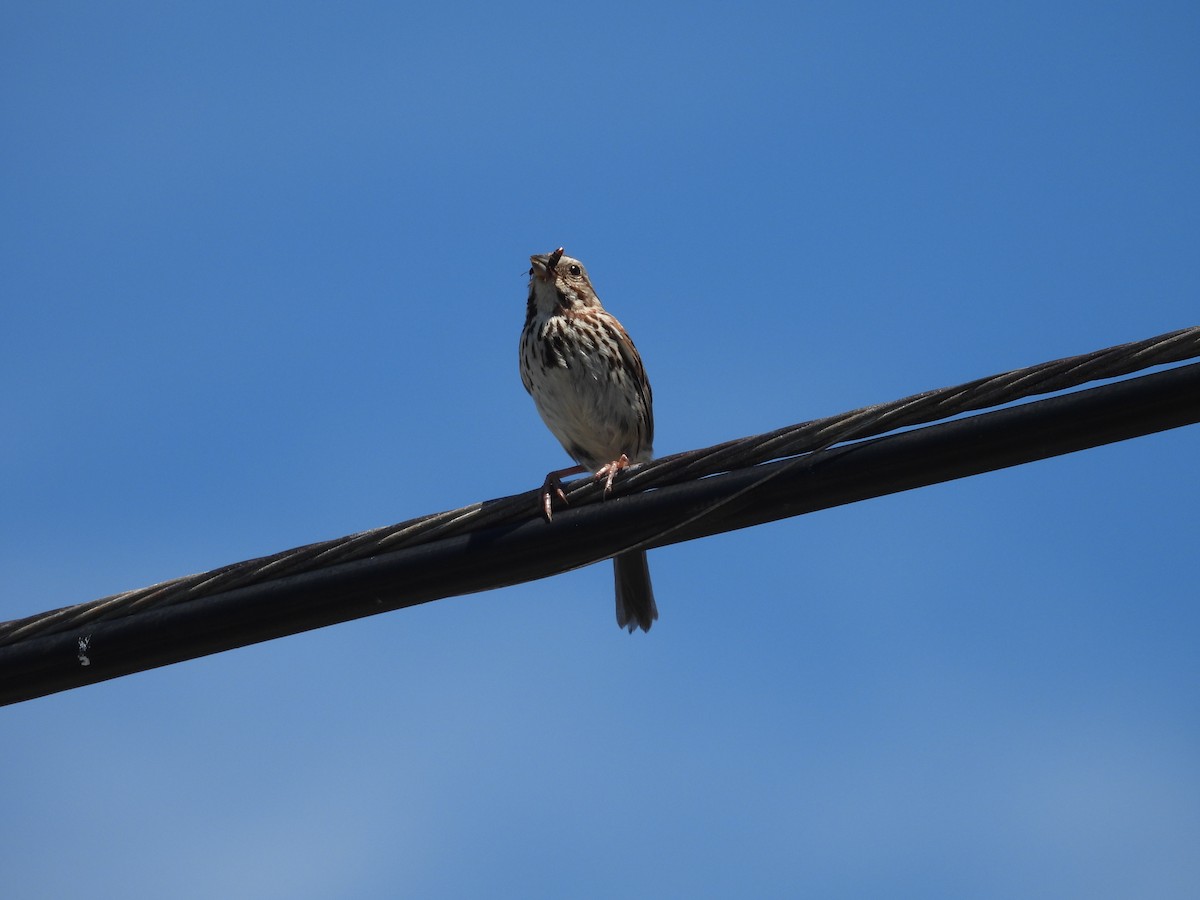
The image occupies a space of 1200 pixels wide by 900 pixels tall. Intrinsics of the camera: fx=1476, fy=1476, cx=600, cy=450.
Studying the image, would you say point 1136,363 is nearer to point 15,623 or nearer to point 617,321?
point 15,623

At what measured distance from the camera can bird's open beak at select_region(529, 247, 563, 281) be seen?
8688mm

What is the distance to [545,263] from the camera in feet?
28.6

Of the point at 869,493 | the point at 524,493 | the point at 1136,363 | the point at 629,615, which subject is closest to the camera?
the point at 1136,363

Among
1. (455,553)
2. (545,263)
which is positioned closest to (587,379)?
(545,263)

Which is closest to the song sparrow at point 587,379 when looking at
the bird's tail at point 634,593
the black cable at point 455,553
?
the bird's tail at point 634,593

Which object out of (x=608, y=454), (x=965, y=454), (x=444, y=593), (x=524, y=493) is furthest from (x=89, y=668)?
(x=608, y=454)

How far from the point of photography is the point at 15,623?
4.68 metres

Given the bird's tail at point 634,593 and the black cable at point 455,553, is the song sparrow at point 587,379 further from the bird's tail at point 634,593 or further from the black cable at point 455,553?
the black cable at point 455,553

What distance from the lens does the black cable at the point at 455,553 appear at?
14.8 feet

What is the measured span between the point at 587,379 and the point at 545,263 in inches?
32.5

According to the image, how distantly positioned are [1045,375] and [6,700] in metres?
3.37

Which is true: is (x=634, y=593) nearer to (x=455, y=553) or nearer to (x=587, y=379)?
(x=587, y=379)

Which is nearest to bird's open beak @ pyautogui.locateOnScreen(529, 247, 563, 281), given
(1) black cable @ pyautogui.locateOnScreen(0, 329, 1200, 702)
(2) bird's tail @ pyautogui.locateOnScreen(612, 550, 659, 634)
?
(2) bird's tail @ pyautogui.locateOnScreen(612, 550, 659, 634)

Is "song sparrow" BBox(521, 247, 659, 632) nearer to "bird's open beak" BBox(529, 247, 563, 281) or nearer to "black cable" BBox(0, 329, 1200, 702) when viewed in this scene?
"bird's open beak" BBox(529, 247, 563, 281)
